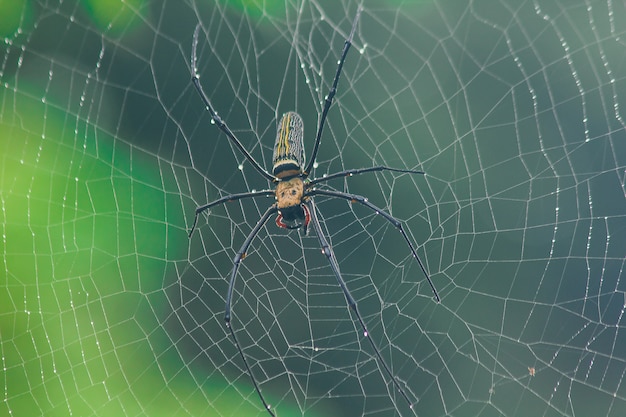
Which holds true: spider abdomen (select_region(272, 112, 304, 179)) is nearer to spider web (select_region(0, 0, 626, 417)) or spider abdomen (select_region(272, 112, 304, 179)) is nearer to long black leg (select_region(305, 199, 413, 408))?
long black leg (select_region(305, 199, 413, 408))

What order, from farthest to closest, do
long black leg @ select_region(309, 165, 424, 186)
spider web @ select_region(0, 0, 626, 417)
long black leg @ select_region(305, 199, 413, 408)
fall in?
spider web @ select_region(0, 0, 626, 417) < long black leg @ select_region(309, 165, 424, 186) < long black leg @ select_region(305, 199, 413, 408)

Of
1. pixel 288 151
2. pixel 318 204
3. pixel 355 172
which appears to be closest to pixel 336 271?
pixel 355 172

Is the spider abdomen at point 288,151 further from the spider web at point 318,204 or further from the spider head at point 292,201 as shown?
the spider web at point 318,204

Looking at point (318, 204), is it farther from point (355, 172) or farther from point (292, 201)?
point (355, 172)

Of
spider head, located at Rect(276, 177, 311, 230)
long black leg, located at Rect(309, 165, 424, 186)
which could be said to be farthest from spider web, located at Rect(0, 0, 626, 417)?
long black leg, located at Rect(309, 165, 424, 186)

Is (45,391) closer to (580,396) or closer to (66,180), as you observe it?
(66,180)
